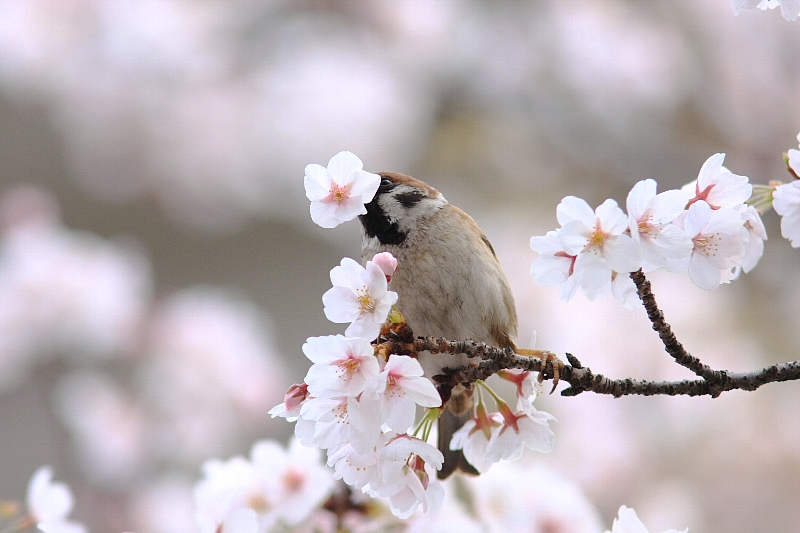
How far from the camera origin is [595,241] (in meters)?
0.59

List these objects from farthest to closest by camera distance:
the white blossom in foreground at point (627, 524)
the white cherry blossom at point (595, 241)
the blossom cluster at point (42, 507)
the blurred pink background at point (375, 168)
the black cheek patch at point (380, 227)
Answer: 1. the blurred pink background at point (375, 168)
2. the black cheek patch at point (380, 227)
3. the blossom cluster at point (42, 507)
4. the white blossom in foreground at point (627, 524)
5. the white cherry blossom at point (595, 241)

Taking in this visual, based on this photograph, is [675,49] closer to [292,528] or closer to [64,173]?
[292,528]

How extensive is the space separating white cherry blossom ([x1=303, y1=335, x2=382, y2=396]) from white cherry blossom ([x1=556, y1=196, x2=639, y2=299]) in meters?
0.17

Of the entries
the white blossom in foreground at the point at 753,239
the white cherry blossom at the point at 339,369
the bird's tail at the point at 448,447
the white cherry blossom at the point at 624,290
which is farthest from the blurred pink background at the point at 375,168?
the white cherry blossom at the point at 339,369

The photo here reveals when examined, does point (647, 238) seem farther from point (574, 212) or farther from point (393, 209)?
point (393, 209)

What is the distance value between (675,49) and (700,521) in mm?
1582

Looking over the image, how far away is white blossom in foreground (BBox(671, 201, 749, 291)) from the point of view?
0.62 m

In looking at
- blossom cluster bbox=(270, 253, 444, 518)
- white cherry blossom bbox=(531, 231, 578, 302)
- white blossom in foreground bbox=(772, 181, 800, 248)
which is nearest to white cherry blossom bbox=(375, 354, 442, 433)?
blossom cluster bbox=(270, 253, 444, 518)

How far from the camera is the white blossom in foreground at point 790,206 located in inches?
25.0

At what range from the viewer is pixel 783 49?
2418 millimetres

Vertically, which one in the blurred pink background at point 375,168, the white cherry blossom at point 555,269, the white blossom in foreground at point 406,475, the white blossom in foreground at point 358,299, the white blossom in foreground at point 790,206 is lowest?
the white blossom in foreground at point 406,475

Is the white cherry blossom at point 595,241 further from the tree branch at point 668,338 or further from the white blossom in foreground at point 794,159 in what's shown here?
the white blossom in foreground at point 794,159

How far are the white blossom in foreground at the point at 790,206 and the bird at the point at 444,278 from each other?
0.39 metres

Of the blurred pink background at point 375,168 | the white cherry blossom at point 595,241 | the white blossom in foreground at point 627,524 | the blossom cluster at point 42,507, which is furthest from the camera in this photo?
the blurred pink background at point 375,168
